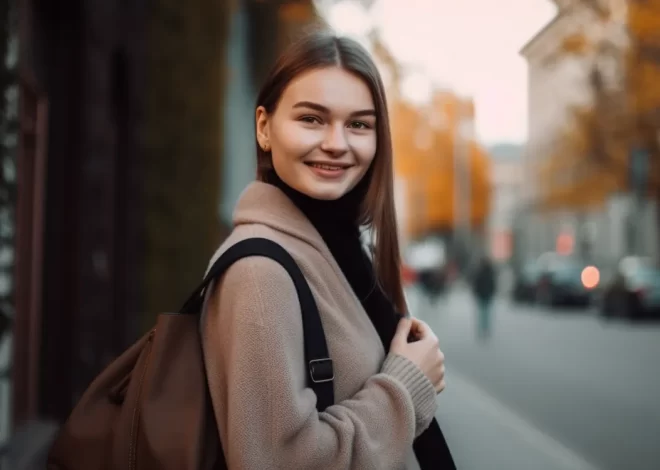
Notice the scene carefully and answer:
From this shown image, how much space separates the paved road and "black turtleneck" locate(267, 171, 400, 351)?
89 centimetres

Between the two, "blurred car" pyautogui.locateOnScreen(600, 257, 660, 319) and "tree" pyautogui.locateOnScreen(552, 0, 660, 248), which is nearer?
"tree" pyautogui.locateOnScreen(552, 0, 660, 248)

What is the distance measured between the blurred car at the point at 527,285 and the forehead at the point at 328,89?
1290 inches

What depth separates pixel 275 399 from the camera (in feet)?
5.46

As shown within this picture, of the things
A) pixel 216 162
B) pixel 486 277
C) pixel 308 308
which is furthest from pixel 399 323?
pixel 486 277

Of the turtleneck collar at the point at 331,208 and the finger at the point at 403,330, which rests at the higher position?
the turtleneck collar at the point at 331,208

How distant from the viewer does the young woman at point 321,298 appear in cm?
168

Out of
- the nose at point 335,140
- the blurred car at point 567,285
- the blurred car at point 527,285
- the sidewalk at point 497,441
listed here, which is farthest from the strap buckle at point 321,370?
the blurred car at point 527,285

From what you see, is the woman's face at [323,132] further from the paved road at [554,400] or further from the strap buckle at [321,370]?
the paved road at [554,400]

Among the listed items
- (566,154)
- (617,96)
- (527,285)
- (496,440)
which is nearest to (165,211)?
(496,440)

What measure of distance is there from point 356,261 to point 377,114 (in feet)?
1.15

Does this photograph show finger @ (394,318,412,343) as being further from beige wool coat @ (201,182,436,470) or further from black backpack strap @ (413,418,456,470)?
black backpack strap @ (413,418,456,470)

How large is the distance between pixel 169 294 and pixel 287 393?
345 inches

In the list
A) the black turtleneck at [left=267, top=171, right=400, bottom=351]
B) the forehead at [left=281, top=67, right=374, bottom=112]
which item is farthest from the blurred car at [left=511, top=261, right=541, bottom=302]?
the forehead at [left=281, top=67, right=374, bottom=112]

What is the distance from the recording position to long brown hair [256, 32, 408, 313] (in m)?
1.92
